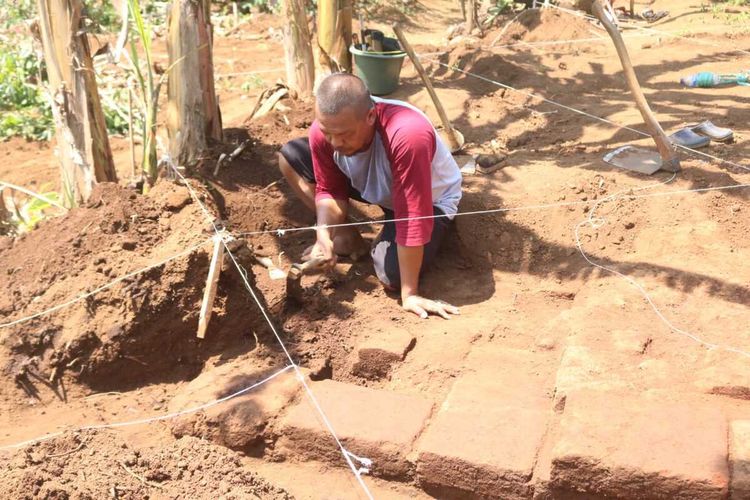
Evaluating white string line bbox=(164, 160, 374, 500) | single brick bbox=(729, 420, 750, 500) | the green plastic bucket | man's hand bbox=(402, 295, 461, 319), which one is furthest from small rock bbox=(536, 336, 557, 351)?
the green plastic bucket

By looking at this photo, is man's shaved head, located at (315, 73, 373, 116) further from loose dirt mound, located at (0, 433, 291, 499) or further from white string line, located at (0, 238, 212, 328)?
loose dirt mound, located at (0, 433, 291, 499)

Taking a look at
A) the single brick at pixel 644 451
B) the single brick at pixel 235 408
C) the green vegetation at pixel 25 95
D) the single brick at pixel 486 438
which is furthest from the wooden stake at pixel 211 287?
the green vegetation at pixel 25 95

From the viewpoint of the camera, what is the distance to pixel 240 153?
191 inches

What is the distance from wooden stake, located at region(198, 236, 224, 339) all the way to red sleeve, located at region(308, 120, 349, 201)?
2.87ft

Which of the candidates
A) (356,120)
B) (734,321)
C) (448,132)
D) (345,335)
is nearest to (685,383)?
(734,321)

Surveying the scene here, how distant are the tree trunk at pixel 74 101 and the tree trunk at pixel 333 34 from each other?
191cm

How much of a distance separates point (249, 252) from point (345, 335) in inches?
22.5

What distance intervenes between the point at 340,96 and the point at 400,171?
442 mm

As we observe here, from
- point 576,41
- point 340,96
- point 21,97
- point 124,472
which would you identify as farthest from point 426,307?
point 21,97

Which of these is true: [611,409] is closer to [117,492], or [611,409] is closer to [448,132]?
[117,492]

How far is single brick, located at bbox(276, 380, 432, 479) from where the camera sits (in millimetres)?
2758

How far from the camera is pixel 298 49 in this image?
5879mm

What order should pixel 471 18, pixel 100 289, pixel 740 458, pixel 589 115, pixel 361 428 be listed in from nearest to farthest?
pixel 740 458 < pixel 361 428 < pixel 100 289 < pixel 589 115 < pixel 471 18

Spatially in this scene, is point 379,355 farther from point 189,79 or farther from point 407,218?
point 189,79
